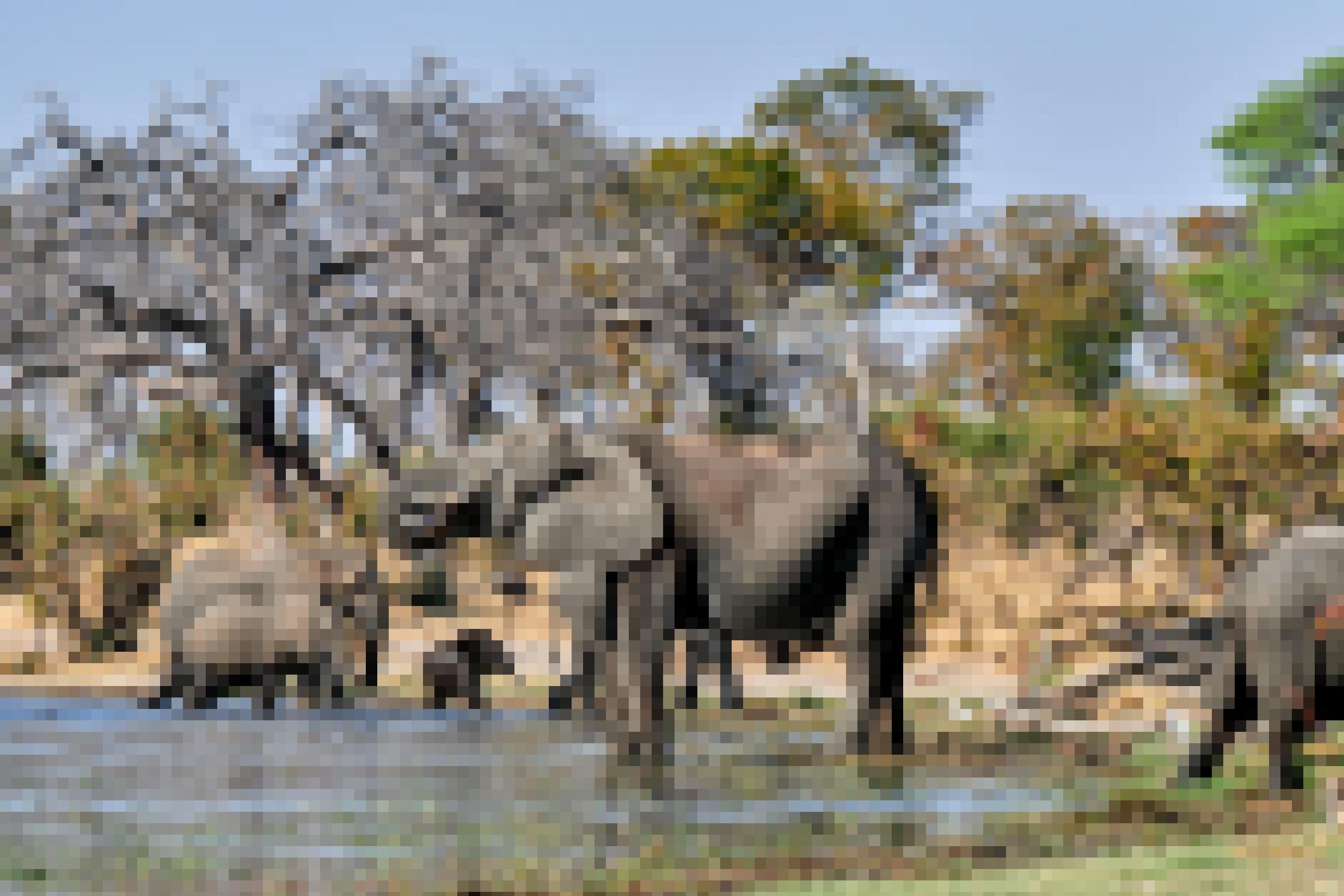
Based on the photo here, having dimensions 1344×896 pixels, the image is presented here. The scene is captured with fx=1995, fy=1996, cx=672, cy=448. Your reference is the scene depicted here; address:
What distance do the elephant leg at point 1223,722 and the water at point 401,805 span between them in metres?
0.67

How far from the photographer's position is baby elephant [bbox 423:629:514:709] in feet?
37.3

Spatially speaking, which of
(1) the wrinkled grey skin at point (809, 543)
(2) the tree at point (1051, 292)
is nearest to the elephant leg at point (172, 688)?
(1) the wrinkled grey skin at point (809, 543)

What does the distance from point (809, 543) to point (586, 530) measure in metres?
0.82

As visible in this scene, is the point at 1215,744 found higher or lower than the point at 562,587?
lower

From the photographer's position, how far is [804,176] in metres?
23.0

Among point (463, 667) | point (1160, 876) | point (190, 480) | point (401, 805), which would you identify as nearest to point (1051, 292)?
point (190, 480)

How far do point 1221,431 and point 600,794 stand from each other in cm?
1069

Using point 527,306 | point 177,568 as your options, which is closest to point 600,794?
point 177,568

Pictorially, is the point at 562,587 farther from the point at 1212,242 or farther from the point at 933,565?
the point at 1212,242

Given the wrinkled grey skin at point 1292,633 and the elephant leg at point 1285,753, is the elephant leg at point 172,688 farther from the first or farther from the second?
the elephant leg at point 1285,753

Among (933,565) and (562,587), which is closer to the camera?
(562,587)

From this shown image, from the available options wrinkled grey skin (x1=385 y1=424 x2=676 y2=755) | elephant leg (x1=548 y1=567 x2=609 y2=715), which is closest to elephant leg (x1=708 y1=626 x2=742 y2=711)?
elephant leg (x1=548 y1=567 x2=609 y2=715)

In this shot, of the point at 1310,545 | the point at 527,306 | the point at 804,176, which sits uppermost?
the point at 804,176

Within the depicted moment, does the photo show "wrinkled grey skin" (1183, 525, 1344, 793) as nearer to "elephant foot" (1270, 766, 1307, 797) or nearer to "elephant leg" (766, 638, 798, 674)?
"elephant foot" (1270, 766, 1307, 797)
